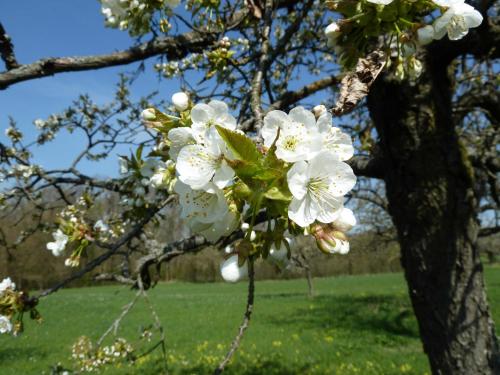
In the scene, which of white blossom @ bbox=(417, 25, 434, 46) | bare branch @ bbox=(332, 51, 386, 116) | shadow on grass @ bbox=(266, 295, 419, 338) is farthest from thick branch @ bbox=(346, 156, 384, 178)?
shadow on grass @ bbox=(266, 295, 419, 338)

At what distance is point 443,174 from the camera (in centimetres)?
287

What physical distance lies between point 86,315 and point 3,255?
365 inches

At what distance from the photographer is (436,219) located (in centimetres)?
284

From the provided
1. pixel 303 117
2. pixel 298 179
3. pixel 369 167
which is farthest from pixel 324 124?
pixel 369 167

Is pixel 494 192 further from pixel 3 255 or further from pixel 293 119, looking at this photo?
pixel 3 255

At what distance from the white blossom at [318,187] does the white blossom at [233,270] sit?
0.23 meters

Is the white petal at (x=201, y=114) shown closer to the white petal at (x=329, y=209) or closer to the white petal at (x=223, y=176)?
the white petal at (x=223, y=176)

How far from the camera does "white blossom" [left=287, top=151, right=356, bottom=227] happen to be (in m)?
0.77

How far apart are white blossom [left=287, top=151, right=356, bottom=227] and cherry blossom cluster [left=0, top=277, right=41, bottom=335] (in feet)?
5.00

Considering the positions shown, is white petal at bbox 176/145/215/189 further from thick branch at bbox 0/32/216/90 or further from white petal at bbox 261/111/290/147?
thick branch at bbox 0/32/216/90

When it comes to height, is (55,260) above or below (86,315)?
above

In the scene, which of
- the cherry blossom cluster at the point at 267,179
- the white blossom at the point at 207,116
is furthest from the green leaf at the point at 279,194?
the white blossom at the point at 207,116

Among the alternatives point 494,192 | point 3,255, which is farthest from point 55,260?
point 494,192

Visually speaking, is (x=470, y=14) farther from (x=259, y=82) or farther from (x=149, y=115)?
(x=149, y=115)
